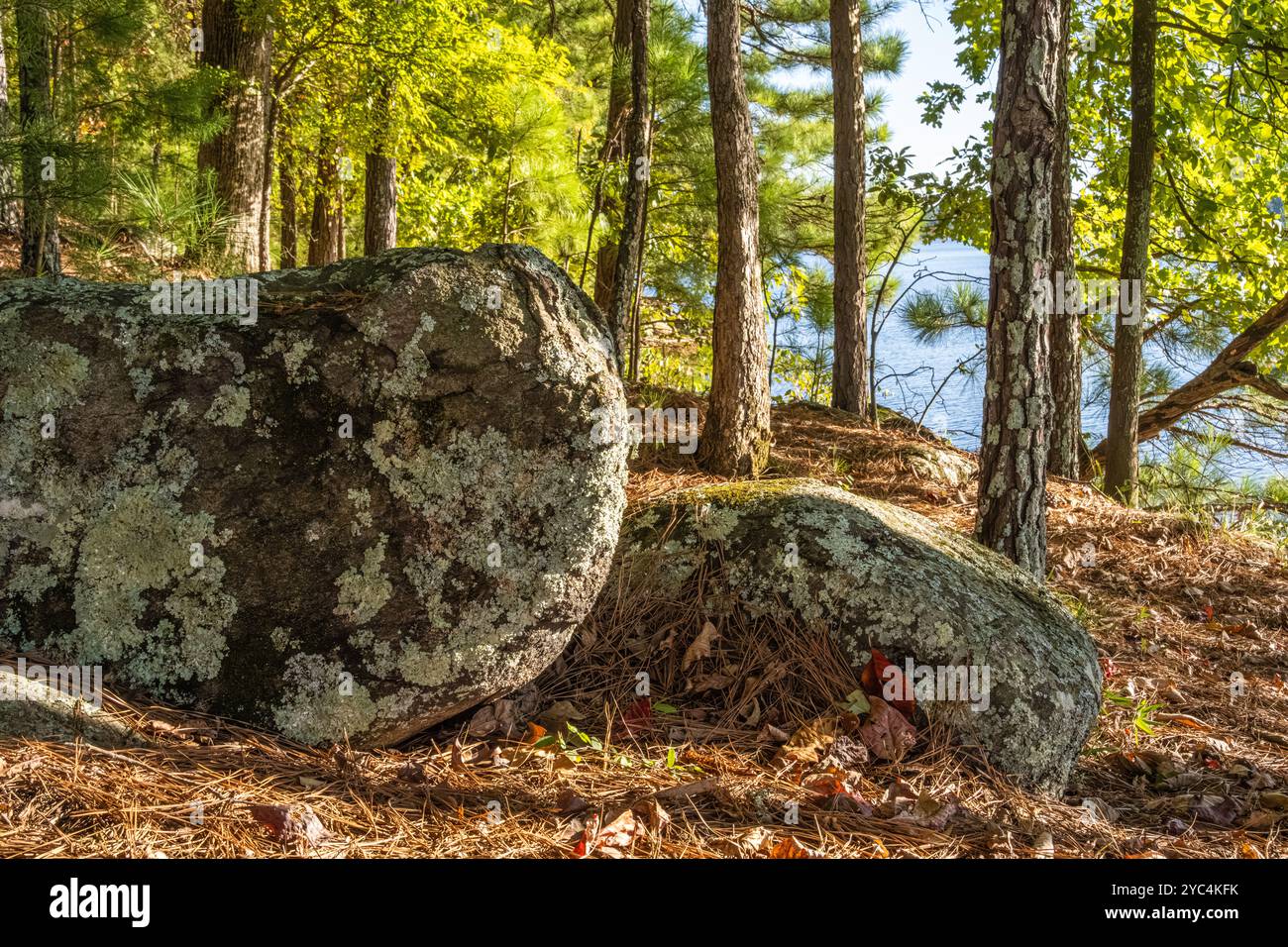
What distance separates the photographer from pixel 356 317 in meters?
2.97

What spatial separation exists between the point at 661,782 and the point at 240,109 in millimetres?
8609

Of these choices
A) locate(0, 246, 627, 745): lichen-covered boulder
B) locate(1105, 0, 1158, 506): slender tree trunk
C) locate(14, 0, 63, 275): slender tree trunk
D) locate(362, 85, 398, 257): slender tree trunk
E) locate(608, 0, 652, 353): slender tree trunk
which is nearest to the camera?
locate(0, 246, 627, 745): lichen-covered boulder

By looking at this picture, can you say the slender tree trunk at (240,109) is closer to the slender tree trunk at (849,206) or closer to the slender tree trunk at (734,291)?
the slender tree trunk at (734,291)

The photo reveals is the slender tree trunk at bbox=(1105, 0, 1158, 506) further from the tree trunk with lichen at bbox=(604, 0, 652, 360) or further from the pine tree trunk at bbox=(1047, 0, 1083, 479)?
the tree trunk with lichen at bbox=(604, 0, 652, 360)

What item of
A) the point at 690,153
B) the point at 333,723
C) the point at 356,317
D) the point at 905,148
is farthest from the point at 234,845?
the point at 690,153

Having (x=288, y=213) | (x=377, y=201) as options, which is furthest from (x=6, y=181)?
(x=288, y=213)

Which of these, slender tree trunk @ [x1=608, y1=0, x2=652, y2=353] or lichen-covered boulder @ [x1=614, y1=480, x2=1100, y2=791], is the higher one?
slender tree trunk @ [x1=608, y1=0, x2=652, y2=353]

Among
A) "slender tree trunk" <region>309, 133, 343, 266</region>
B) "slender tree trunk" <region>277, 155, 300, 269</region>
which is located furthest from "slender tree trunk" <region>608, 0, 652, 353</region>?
"slender tree trunk" <region>277, 155, 300, 269</region>

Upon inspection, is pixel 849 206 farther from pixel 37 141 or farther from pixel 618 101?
pixel 37 141

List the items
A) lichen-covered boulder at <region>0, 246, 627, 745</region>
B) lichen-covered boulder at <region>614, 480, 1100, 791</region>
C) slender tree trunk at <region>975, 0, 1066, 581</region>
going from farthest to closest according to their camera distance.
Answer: slender tree trunk at <region>975, 0, 1066, 581</region> < lichen-covered boulder at <region>614, 480, 1100, 791</region> < lichen-covered boulder at <region>0, 246, 627, 745</region>

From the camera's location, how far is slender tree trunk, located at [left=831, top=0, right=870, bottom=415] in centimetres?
928

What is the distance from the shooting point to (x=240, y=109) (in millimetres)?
9047

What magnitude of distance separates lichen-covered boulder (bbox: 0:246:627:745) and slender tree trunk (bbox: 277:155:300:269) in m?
10.7
